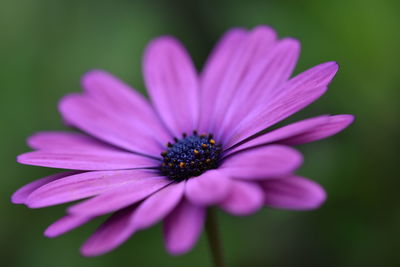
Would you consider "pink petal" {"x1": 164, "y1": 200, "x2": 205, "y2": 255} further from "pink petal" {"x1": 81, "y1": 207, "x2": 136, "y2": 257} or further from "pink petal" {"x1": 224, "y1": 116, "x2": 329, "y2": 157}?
"pink petal" {"x1": 224, "y1": 116, "x2": 329, "y2": 157}

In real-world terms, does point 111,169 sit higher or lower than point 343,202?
higher

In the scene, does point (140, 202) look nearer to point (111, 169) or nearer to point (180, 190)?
point (180, 190)

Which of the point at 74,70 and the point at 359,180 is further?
the point at 74,70

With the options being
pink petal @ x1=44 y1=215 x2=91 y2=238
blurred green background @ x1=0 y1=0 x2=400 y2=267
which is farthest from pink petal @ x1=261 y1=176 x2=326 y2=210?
blurred green background @ x1=0 y1=0 x2=400 y2=267

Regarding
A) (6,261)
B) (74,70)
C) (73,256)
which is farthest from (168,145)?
(74,70)

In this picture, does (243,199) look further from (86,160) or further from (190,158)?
(86,160)

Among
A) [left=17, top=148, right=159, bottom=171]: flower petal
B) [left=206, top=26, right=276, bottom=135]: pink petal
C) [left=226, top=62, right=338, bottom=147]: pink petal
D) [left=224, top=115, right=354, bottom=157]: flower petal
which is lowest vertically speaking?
[left=224, top=115, right=354, bottom=157]: flower petal

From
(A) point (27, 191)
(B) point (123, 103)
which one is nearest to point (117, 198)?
(A) point (27, 191)
